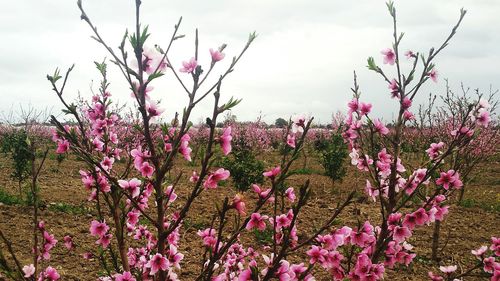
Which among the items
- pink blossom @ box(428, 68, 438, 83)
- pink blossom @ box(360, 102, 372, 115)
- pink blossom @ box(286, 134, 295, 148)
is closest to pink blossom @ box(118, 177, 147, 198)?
pink blossom @ box(286, 134, 295, 148)

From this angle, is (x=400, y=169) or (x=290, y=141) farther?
(x=400, y=169)

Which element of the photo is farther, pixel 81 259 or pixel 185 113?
pixel 81 259

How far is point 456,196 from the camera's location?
1066 centimetres

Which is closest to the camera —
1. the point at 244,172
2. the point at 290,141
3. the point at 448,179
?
the point at 290,141

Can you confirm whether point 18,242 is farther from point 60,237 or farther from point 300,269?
point 300,269

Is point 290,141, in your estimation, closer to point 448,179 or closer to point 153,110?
point 153,110

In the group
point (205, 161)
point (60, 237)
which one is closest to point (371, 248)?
point (205, 161)

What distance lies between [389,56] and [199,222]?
4.76m

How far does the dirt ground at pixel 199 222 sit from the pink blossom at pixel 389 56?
1238mm

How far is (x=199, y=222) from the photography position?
281 inches

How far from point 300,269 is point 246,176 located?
701 centimetres

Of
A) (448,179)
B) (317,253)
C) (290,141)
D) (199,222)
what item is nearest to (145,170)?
(290,141)

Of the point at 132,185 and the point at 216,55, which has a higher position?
the point at 216,55

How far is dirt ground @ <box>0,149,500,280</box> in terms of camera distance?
5.32 meters
